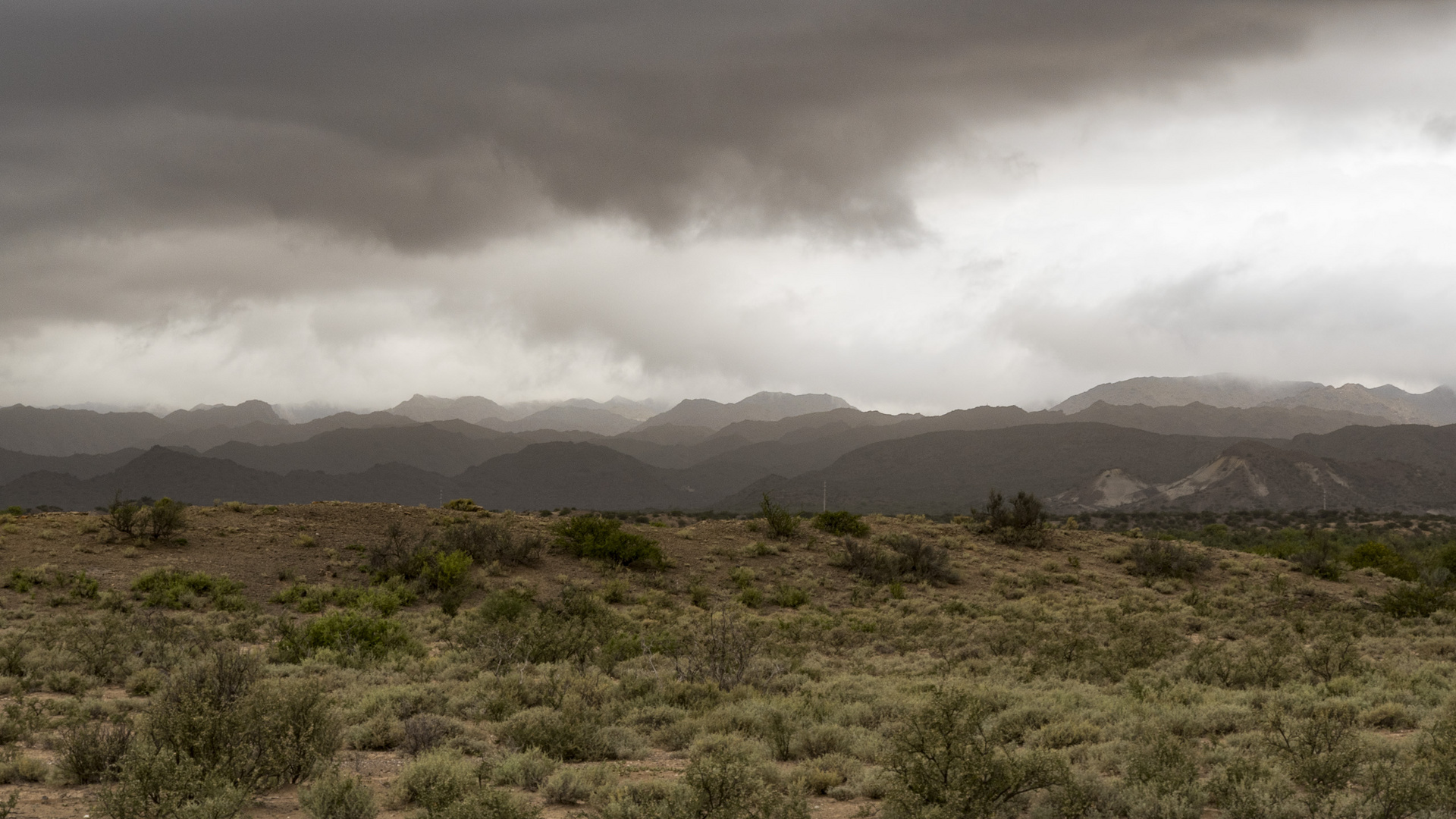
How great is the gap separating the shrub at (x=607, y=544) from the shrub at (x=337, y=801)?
20.0 meters

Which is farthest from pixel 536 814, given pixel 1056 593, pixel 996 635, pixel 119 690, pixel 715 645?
pixel 1056 593

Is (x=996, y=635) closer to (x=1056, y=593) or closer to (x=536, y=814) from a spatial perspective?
(x=1056, y=593)

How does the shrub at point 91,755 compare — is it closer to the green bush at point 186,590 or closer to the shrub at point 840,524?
the green bush at point 186,590

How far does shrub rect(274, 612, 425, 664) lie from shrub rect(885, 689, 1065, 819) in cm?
1022

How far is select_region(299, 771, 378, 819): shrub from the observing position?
23.2 ft

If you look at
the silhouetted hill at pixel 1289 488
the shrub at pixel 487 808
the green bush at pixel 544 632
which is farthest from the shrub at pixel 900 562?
the silhouetted hill at pixel 1289 488

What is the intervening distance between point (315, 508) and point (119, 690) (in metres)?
19.2

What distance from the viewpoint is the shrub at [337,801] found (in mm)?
7059

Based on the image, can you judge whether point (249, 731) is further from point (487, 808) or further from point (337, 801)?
point (487, 808)

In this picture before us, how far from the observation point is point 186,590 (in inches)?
837

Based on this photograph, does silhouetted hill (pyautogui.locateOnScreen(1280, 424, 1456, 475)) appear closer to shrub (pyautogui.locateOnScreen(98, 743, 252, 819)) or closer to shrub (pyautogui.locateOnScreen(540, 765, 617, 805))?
shrub (pyautogui.locateOnScreen(540, 765, 617, 805))

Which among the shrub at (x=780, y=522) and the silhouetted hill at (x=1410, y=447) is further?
the silhouetted hill at (x=1410, y=447)

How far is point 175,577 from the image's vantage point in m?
22.0

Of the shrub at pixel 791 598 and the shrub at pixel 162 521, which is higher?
the shrub at pixel 162 521
